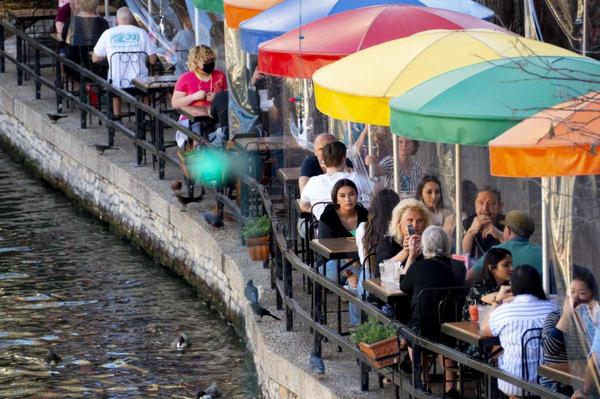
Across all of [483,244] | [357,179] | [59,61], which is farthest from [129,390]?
[59,61]

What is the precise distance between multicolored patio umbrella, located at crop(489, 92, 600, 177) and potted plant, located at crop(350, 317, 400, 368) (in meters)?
1.45

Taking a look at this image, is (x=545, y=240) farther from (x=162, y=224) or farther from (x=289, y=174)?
(x=162, y=224)

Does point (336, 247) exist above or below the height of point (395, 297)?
above

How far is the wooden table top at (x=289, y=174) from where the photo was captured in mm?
14969

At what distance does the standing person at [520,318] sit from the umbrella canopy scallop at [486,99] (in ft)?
3.39

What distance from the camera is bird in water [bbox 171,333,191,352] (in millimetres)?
15102

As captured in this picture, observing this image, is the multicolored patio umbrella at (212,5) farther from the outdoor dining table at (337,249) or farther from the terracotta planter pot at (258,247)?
the outdoor dining table at (337,249)

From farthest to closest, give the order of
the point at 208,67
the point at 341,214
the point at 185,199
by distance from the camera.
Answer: the point at 208,67 < the point at 185,199 < the point at 341,214

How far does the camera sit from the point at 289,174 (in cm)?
1514

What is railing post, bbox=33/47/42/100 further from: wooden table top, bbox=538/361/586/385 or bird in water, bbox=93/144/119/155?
wooden table top, bbox=538/361/586/385

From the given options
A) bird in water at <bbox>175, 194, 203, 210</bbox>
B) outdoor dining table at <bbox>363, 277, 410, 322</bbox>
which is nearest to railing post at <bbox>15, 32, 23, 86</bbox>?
bird in water at <bbox>175, 194, 203, 210</bbox>

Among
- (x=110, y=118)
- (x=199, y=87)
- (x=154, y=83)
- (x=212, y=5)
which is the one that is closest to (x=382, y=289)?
(x=199, y=87)

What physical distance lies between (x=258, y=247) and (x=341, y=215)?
1835 millimetres

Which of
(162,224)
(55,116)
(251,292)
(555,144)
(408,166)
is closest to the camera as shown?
(555,144)
